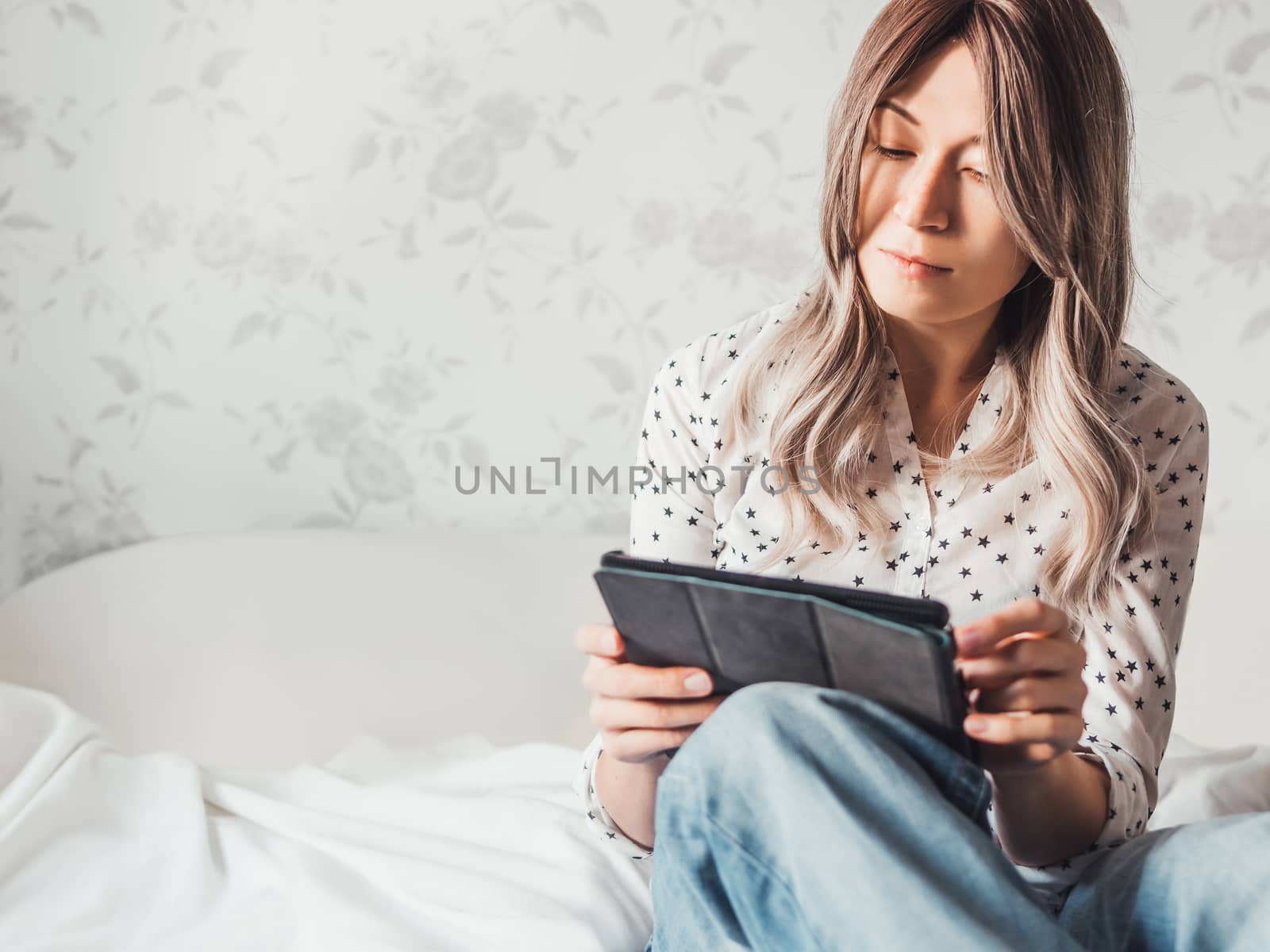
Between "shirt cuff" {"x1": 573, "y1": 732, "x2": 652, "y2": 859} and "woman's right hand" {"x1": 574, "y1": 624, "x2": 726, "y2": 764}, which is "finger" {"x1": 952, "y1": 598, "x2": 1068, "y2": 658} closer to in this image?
"woman's right hand" {"x1": 574, "y1": 624, "x2": 726, "y2": 764}

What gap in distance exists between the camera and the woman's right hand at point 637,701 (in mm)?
694

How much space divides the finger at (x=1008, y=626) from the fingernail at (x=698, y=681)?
0.15 m

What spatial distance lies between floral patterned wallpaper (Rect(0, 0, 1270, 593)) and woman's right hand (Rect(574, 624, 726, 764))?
88cm

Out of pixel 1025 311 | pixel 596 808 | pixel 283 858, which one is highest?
pixel 1025 311

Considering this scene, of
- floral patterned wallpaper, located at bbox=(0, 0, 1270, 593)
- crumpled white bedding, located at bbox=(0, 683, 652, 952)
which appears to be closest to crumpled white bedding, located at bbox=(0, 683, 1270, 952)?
crumpled white bedding, located at bbox=(0, 683, 652, 952)

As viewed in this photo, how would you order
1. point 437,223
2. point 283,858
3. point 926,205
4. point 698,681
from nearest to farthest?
point 698,681, point 926,205, point 283,858, point 437,223

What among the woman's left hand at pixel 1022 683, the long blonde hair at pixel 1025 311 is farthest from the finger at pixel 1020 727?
the long blonde hair at pixel 1025 311

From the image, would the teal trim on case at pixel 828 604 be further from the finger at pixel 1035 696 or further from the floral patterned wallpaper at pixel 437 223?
the floral patterned wallpaper at pixel 437 223

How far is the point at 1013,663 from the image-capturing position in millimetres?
645

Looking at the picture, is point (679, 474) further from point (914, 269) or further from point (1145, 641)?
point (1145, 641)

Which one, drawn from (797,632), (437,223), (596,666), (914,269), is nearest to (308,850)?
(596,666)

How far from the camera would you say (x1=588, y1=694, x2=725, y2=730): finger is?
2.29 ft

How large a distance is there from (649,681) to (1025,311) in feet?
1.66

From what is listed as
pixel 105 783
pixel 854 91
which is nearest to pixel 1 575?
pixel 105 783
